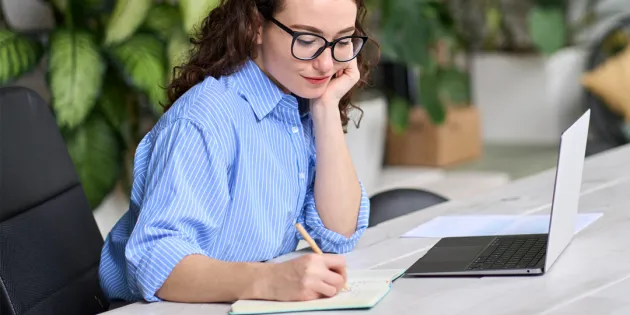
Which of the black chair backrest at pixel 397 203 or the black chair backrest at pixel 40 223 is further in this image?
the black chair backrest at pixel 397 203

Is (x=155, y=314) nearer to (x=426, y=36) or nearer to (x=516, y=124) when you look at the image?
(x=426, y=36)

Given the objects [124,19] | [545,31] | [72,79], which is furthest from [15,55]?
[545,31]

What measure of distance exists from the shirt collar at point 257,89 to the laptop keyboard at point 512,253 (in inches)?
17.3

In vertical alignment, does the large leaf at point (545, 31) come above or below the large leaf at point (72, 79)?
above

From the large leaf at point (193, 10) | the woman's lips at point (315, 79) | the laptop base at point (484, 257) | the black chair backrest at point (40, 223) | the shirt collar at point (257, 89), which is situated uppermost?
the large leaf at point (193, 10)

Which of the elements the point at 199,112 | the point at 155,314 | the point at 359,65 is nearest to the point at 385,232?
the point at 359,65

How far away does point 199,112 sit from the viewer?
5.27 ft

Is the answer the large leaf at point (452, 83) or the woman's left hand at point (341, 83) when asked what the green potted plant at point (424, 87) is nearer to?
the large leaf at point (452, 83)

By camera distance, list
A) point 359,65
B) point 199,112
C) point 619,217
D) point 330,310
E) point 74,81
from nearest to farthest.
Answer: point 330,310
point 199,112
point 619,217
point 359,65
point 74,81

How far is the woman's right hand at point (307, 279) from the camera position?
1376 mm

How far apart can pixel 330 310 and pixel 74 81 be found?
208 centimetres

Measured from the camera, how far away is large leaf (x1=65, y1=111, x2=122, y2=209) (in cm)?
334

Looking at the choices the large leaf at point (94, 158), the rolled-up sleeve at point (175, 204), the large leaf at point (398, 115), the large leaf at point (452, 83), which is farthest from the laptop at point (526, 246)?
the large leaf at point (452, 83)

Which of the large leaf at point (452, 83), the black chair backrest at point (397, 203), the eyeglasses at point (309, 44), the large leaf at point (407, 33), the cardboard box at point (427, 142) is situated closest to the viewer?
the eyeglasses at point (309, 44)
